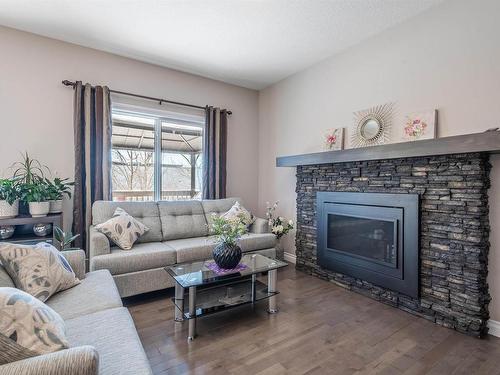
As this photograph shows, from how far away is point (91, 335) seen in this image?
128 cm

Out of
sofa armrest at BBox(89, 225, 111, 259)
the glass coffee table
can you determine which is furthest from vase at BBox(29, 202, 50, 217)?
the glass coffee table

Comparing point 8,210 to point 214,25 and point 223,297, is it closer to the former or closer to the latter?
point 223,297

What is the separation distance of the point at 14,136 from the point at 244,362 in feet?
10.6

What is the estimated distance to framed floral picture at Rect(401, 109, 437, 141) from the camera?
7.82 feet

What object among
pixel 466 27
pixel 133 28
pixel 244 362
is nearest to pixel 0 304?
pixel 244 362

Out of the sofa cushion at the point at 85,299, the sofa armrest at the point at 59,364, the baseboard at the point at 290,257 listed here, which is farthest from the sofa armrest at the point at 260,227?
the sofa armrest at the point at 59,364

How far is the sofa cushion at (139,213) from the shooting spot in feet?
9.89

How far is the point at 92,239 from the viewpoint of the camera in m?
2.56

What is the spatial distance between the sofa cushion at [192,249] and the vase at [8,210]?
149 cm

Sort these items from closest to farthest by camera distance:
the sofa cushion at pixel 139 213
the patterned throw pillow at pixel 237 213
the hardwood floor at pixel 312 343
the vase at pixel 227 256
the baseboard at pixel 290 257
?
the hardwood floor at pixel 312 343, the vase at pixel 227 256, the sofa cushion at pixel 139 213, the patterned throw pillow at pixel 237 213, the baseboard at pixel 290 257

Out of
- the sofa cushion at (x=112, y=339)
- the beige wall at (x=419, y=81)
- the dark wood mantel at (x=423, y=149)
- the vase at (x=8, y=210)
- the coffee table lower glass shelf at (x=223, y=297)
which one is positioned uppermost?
the beige wall at (x=419, y=81)

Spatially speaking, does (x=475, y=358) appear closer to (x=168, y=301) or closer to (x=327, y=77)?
(x=168, y=301)

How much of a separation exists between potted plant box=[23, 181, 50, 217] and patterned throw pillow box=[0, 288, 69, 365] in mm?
2044

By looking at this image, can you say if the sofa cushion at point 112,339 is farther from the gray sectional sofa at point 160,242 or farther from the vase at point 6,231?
the vase at point 6,231
